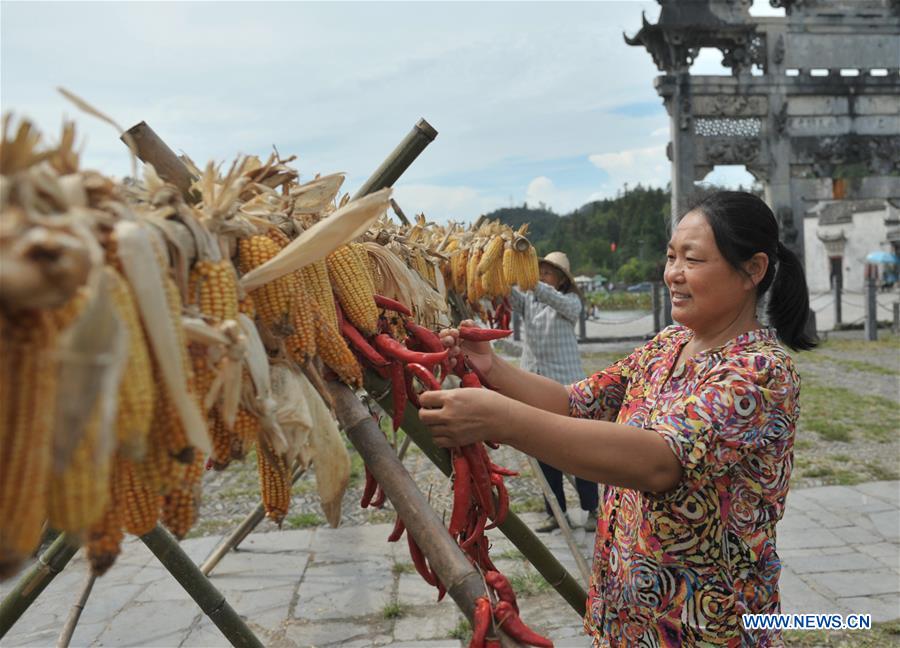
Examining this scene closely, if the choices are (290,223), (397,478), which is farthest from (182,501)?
(290,223)

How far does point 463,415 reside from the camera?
1.50 metres

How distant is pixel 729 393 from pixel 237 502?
5.55m

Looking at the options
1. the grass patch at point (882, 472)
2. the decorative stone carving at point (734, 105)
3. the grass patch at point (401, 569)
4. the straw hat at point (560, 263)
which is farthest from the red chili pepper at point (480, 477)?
the decorative stone carving at point (734, 105)

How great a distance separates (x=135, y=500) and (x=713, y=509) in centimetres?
128

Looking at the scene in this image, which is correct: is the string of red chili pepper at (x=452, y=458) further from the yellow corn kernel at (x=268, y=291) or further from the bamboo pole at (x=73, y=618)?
the bamboo pole at (x=73, y=618)

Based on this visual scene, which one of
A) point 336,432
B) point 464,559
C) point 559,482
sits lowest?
point 559,482

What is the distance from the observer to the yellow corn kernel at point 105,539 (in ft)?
2.91

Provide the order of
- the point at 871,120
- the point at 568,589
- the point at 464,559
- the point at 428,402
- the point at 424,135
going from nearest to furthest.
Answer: the point at 464,559
the point at 428,402
the point at 424,135
the point at 568,589
the point at 871,120

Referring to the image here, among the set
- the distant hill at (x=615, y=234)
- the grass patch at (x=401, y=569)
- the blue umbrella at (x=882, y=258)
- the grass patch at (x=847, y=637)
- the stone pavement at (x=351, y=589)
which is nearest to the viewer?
the grass patch at (x=847, y=637)

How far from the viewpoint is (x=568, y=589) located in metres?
2.32

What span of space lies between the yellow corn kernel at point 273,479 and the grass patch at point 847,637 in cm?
322

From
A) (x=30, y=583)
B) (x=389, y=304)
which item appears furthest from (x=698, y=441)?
(x=30, y=583)

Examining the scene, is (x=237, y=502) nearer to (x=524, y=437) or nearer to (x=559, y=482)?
(x=559, y=482)

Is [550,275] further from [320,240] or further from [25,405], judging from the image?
[25,405]
